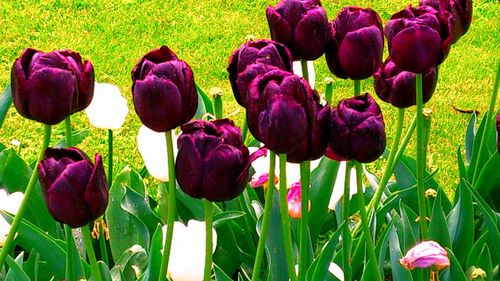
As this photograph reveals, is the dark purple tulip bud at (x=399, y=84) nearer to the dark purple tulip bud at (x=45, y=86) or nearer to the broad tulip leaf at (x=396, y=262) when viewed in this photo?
the broad tulip leaf at (x=396, y=262)

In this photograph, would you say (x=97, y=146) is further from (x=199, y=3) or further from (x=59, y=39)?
(x=199, y=3)

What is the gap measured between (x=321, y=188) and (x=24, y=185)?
0.66 metres

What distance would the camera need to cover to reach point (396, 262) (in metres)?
1.50

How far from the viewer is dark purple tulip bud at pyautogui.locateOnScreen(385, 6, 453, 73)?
117 centimetres

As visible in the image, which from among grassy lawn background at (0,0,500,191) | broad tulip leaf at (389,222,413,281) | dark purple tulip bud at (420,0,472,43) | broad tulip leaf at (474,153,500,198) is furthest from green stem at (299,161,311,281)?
grassy lawn background at (0,0,500,191)

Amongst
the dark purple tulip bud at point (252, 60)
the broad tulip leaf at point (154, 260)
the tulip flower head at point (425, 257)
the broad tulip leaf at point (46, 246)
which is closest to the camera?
the dark purple tulip bud at point (252, 60)

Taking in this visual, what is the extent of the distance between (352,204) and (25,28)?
9.29 feet

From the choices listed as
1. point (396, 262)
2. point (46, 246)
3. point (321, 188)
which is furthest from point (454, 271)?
point (46, 246)

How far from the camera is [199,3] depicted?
4730 mm

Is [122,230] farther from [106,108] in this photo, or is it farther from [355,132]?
[355,132]

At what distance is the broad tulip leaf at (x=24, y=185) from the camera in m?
1.82

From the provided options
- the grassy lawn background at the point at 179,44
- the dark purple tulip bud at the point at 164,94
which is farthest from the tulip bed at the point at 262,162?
the grassy lawn background at the point at 179,44

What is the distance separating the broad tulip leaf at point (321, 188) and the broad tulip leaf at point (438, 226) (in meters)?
0.22

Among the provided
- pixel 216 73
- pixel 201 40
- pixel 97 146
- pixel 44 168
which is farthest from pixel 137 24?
pixel 44 168
